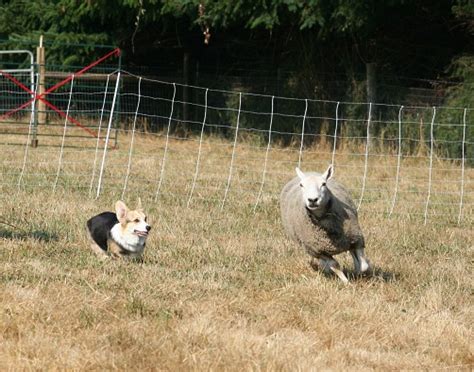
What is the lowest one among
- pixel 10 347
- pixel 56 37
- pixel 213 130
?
pixel 10 347

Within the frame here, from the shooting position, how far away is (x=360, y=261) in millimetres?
8164

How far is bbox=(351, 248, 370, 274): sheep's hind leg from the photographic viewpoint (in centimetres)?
812

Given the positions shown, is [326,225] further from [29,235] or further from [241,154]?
[241,154]

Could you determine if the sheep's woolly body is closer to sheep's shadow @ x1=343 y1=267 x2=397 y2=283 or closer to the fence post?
sheep's shadow @ x1=343 y1=267 x2=397 y2=283

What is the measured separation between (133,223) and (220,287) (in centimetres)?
112

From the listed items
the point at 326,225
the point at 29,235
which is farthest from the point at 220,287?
the point at 29,235

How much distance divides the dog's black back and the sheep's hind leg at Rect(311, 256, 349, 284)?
181cm

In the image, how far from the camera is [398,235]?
1021cm

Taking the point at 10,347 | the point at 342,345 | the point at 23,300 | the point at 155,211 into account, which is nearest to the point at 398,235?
the point at 155,211

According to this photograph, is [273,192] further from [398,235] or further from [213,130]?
[213,130]

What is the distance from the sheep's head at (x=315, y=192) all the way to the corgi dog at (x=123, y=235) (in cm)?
135

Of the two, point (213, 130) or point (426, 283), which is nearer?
point (426, 283)

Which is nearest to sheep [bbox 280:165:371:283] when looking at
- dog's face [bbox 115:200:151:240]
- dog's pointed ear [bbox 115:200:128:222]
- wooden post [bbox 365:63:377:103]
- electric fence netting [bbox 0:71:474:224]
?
dog's face [bbox 115:200:151:240]

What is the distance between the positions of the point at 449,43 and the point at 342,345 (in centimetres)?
1405
